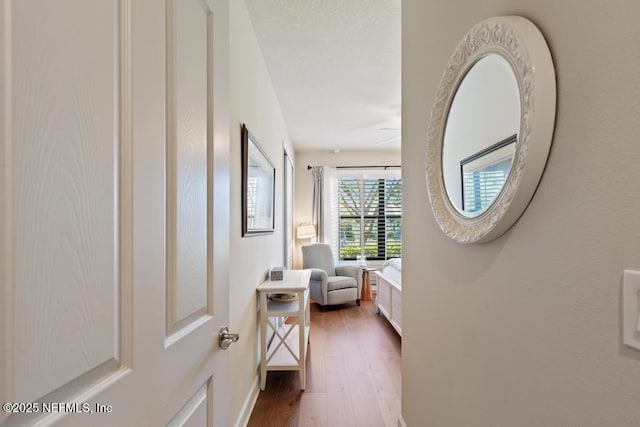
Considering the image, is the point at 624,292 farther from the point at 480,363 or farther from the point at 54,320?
the point at 54,320

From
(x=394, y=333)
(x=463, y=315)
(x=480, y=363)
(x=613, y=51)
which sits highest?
(x=613, y=51)

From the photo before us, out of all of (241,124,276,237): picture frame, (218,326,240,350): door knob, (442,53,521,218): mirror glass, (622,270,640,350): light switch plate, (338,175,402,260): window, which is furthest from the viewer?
(338,175,402,260): window

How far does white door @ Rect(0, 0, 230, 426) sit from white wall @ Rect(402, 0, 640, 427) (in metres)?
0.85

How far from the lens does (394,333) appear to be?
371cm

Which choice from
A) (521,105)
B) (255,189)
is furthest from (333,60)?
(521,105)

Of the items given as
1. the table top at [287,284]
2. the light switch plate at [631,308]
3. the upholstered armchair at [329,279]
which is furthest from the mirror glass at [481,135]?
the upholstered armchair at [329,279]

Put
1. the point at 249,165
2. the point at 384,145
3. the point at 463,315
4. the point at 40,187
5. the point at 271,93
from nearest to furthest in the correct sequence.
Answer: the point at 40,187 < the point at 463,315 < the point at 249,165 < the point at 271,93 < the point at 384,145

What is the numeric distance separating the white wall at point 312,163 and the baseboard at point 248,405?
3468mm

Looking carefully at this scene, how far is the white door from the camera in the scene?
15.3 inches

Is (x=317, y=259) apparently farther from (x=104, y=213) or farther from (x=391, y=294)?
(x=104, y=213)

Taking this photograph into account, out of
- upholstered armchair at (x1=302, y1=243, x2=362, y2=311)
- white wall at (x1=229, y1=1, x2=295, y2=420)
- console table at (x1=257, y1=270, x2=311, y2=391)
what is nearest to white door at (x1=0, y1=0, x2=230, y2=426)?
white wall at (x1=229, y1=1, x2=295, y2=420)

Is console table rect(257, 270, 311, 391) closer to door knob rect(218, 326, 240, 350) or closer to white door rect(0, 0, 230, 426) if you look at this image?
door knob rect(218, 326, 240, 350)

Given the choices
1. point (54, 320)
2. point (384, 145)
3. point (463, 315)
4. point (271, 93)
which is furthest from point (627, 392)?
point (384, 145)

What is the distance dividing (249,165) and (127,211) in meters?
1.61
